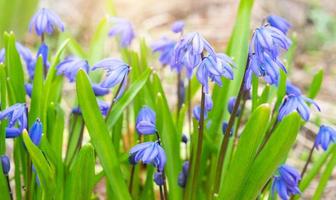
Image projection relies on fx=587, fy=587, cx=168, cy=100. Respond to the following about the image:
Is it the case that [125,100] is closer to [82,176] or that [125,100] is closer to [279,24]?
[82,176]

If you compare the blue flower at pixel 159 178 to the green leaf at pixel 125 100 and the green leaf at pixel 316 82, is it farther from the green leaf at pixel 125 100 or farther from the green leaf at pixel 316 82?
the green leaf at pixel 316 82

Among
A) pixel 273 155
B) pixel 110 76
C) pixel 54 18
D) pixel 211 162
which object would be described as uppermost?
pixel 54 18

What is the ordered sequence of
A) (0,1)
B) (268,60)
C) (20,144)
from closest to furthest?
(268,60) < (20,144) < (0,1)

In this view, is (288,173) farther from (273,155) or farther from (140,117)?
(140,117)

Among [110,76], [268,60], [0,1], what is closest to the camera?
[268,60]

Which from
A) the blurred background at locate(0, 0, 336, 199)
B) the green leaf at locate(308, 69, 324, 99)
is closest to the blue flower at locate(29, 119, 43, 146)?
the green leaf at locate(308, 69, 324, 99)

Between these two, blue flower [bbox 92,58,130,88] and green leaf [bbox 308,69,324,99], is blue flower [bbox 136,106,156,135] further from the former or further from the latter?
green leaf [bbox 308,69,324,99]

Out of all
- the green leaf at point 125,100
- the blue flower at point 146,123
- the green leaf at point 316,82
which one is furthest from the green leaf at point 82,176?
the green leaf at point 316,82

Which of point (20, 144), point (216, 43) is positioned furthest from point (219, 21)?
point (20, 144)
